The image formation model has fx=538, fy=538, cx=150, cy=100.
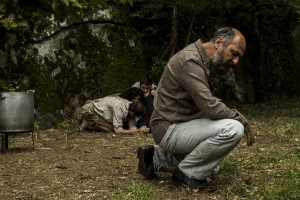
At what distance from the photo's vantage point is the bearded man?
4.55 meters

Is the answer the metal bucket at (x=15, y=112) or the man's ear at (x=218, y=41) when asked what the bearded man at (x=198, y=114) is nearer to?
the man's ear at (x=218, y=41)

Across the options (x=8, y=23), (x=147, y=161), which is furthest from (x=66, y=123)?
(x=147, y=161)

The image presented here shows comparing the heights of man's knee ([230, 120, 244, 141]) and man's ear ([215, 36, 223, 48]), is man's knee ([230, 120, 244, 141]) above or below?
below

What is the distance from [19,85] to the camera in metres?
9.71

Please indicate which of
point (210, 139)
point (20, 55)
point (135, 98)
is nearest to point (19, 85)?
point (20, 55)

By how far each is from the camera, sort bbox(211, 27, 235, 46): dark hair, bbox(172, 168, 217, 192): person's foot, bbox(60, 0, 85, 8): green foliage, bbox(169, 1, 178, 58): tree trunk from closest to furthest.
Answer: bbox(211, 27, 235, 46): dark hair
bbox(172, 168, 217, 192): person's foot
bbox(60, 0, 85, 8): green foliage
bbox(169, 1, 178, 58): tree trunk

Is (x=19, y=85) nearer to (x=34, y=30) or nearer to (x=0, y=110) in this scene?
(x=34, y=30)

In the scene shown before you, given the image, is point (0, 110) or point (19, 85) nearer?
point (0, 110)

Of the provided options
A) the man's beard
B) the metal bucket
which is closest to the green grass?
the man's beard

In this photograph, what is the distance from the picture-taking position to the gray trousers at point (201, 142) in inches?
180

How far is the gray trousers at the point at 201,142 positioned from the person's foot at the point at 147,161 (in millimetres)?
266

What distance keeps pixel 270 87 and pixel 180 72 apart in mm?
9815

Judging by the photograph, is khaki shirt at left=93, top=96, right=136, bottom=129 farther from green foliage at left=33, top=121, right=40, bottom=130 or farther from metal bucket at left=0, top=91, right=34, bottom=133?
metal bucket at left=0, top=91, right=34, bottom=133

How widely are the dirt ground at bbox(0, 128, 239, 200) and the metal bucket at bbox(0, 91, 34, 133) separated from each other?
0.35 metres
